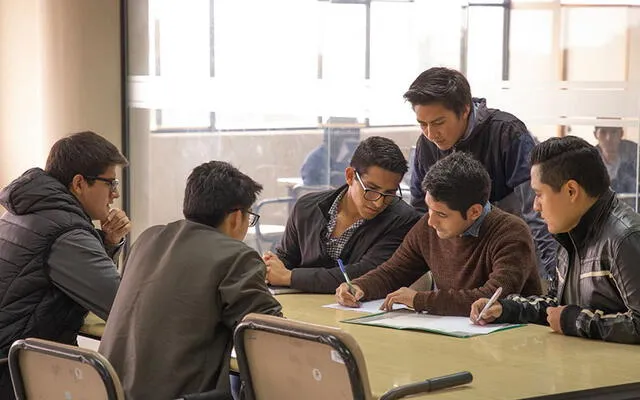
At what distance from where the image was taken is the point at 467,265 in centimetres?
351

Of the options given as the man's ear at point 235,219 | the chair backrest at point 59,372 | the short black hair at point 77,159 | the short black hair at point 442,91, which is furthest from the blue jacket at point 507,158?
the chair backrest at point 59,372

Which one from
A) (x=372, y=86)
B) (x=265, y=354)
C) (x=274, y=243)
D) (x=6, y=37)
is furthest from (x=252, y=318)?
(x=6, y=37)

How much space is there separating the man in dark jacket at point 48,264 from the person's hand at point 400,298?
87 centimetres

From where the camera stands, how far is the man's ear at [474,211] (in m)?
3.44

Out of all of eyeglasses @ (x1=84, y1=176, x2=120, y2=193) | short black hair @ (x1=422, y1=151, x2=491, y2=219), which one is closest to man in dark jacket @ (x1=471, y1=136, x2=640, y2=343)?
short black hair @ (x1=422, y1=151, x2=491, y2=219)

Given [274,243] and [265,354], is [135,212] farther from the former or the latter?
[265,354]

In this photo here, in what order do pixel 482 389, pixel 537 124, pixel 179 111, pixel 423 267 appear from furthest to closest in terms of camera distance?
pixel 179 111, pixel 537 124, pixel 423 267, pixel 482 389

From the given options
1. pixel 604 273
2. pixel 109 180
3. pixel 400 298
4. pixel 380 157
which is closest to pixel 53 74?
pixel 109 180

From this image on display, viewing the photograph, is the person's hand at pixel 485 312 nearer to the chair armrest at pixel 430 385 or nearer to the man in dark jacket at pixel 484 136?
the man in dark jacket at pixel 484 136

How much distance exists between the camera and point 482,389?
2.58 meters

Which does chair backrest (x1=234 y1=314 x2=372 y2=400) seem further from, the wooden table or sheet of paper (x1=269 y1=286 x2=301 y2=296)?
sheet of paper (x1=269 y1=286 x2=301 y2=296)

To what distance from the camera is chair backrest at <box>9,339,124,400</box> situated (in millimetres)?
2648

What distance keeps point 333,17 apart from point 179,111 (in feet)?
4.61

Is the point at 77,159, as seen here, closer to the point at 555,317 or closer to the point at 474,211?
the point at 474,211
